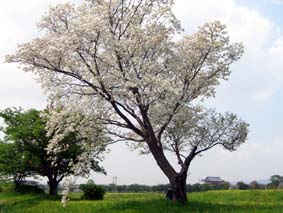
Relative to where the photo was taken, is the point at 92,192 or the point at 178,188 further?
the point at 92,192

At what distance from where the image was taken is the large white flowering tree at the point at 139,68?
2206 centimetres

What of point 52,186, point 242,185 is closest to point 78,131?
point 52,186

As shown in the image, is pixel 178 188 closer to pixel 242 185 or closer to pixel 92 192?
pixel 92 192

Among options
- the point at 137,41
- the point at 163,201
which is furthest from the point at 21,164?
the point at 137,41

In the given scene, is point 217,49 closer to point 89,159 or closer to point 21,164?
point 89,159

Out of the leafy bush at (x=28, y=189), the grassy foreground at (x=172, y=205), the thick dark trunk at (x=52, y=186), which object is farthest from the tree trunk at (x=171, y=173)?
the leafy bush at (x=28, y=189)

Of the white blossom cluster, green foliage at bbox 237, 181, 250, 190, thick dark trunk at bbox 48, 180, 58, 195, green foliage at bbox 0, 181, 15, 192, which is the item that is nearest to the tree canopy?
thick dark trunk at bbox 48, 180, 58, 195

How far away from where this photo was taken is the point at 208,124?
24859 mm

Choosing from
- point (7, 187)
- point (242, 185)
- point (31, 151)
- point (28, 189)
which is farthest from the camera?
point (7, 187)

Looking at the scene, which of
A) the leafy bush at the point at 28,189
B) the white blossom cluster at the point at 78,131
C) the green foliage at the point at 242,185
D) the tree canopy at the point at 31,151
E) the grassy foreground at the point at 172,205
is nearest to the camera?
the grassy foreground at the point at 172,205

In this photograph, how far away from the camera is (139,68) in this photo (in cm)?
2233

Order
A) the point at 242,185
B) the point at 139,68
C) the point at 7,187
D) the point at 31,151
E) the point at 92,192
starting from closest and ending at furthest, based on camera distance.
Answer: the point at 139,68 < the point at 92,192 < the point at 31,151 < the point at 242,185 < the point at 7,187

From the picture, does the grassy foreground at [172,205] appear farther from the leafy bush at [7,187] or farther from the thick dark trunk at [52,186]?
the leafy bush at [7,187]

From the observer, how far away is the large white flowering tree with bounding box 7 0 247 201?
72.4ft
